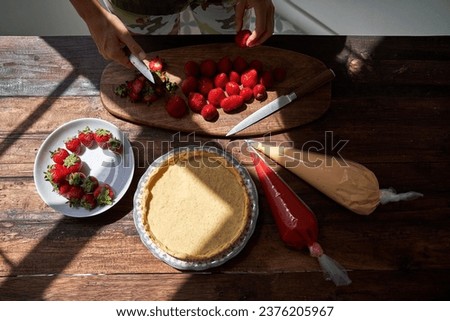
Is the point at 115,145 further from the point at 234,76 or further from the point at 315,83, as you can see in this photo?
the point at 315,83

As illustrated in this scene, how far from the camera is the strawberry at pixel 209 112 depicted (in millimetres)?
1310

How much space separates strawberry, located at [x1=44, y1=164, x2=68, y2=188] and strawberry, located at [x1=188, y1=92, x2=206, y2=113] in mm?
416

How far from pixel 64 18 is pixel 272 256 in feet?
5.20

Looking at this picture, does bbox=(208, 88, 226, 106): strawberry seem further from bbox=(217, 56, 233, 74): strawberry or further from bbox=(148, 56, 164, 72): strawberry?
bbox=(148, 56, 164, 72): strawberry

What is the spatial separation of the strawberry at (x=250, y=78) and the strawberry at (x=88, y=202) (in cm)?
57

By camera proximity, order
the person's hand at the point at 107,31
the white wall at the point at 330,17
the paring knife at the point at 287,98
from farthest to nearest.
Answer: the white wall at the point at 330,17, the paring knife at the point at 287,98, the person's hand at the point at 107,31

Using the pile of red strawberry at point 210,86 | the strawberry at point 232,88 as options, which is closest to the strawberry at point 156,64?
the pile of red strawberry at point 210,86

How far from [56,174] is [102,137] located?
17cm

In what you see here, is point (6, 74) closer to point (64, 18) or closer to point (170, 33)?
point (170, 33)

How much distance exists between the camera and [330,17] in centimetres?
213

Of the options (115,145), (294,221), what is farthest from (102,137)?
(294,221)

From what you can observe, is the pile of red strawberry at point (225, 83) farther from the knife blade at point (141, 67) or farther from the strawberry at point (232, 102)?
the knife blade at point (141, 67)

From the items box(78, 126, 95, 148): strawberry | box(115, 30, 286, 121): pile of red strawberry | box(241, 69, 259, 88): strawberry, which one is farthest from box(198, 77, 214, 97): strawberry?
box(78, 126, 95, 148): strawberry

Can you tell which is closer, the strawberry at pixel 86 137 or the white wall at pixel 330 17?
the strawberry at pixel 86 137
